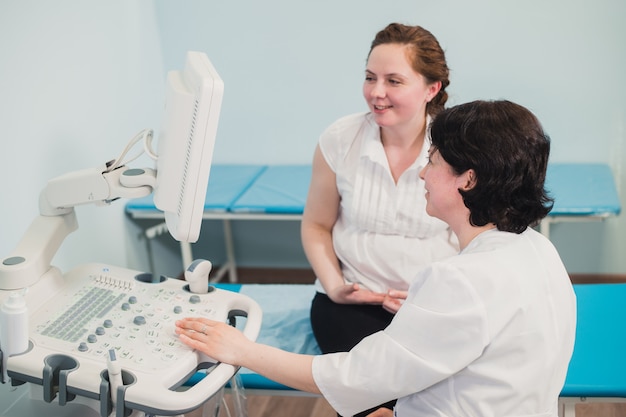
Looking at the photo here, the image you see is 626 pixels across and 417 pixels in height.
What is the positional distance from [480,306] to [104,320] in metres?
0.81

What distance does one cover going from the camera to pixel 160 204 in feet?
5.13

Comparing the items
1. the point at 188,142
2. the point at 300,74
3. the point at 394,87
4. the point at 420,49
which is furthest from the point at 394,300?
the point at 300,74

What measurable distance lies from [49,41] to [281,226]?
5.08 feet

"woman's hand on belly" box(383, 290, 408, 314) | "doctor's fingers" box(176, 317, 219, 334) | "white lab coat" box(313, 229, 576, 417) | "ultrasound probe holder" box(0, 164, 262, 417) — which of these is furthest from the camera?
"woman's hand on belly" box(383, 290, 408, 314)

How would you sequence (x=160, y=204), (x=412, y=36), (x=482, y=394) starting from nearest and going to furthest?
(x=482, y=394) → (x=160, y=204) → (x=412, y=36)

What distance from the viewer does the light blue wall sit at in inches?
111

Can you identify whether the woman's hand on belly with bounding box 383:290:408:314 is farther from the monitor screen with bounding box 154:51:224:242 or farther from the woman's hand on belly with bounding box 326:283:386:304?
the monitor screen with bounding box 154:51:224:242

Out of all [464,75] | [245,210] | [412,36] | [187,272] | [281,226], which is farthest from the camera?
[281,226]

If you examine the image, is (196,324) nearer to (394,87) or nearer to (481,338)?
(481,338)

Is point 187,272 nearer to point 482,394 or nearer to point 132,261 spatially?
point 482,394

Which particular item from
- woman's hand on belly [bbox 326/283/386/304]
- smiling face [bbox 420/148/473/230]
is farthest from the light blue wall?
smiling face [bbox 420/148/473/230]

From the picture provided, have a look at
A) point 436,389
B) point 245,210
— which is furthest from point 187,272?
point 245,210

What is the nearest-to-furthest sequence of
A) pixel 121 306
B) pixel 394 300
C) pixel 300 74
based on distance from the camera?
pixel 121 306, pixel 394 300, pixel 300 74

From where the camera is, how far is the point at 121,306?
64.6 inches
